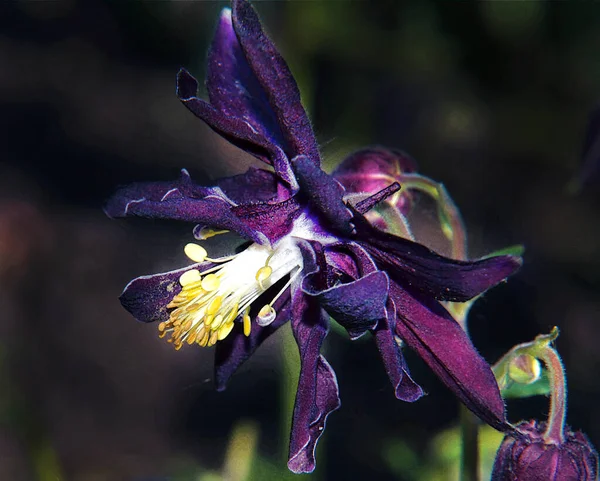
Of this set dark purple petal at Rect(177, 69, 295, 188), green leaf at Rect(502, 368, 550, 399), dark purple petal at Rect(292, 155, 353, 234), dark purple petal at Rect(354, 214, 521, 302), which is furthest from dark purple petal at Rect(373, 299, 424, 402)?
green leaf at Rect(502, 368, 550, 399)

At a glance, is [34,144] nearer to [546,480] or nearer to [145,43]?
[145,43]

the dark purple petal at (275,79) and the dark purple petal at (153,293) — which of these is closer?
the dark purple petal at (275,79)

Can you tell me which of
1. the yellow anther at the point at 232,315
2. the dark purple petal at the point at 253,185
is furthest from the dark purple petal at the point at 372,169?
the yellow anther at the point at 232,315

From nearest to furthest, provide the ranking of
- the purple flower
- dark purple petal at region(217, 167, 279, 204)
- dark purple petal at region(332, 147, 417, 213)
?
the purple flower < dark purple petal at region(217, 167, 279, 204) < dark purple petal at region(332, 147, 417, 213)

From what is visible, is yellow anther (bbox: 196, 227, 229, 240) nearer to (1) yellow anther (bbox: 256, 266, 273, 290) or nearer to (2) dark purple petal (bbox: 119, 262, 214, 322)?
(2) dark purple petal (bbox: 119, 262, 214, 322)

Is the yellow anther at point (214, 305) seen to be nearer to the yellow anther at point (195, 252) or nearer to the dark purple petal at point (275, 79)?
the yellow anther at point (195, 252)

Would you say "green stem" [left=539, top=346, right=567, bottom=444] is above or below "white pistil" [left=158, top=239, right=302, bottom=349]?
below

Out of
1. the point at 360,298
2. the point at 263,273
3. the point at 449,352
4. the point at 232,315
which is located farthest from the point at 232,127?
the point at 449,352
